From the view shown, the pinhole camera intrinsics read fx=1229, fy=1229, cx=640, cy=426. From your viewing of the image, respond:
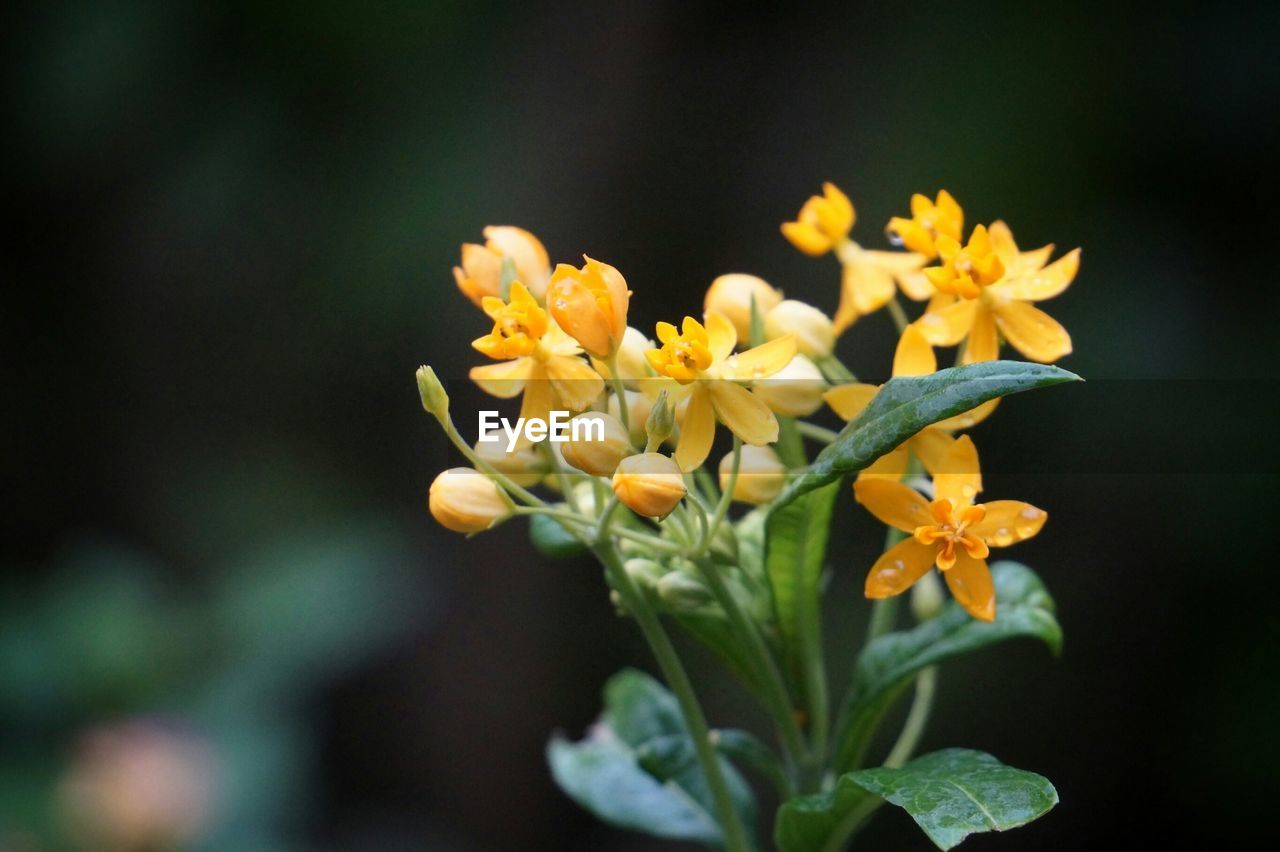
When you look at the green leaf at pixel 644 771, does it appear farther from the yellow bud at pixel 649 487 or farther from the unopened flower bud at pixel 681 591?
the yellow bud at pixel 649 487

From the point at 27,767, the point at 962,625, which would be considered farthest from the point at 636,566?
the point at 27,767

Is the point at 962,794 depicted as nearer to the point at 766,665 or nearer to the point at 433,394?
the point at 766,665

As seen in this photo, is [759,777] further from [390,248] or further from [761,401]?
[761,401]

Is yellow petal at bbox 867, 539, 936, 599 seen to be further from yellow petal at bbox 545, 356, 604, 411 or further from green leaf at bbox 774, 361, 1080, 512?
yellow petal at bbox 545, 356, 604, 411

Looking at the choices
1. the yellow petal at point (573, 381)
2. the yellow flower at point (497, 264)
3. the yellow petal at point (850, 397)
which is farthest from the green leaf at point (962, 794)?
the yellow flower at point (497, 264)

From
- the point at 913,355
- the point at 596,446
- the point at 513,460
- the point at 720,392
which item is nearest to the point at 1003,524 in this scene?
the point at 913,355
